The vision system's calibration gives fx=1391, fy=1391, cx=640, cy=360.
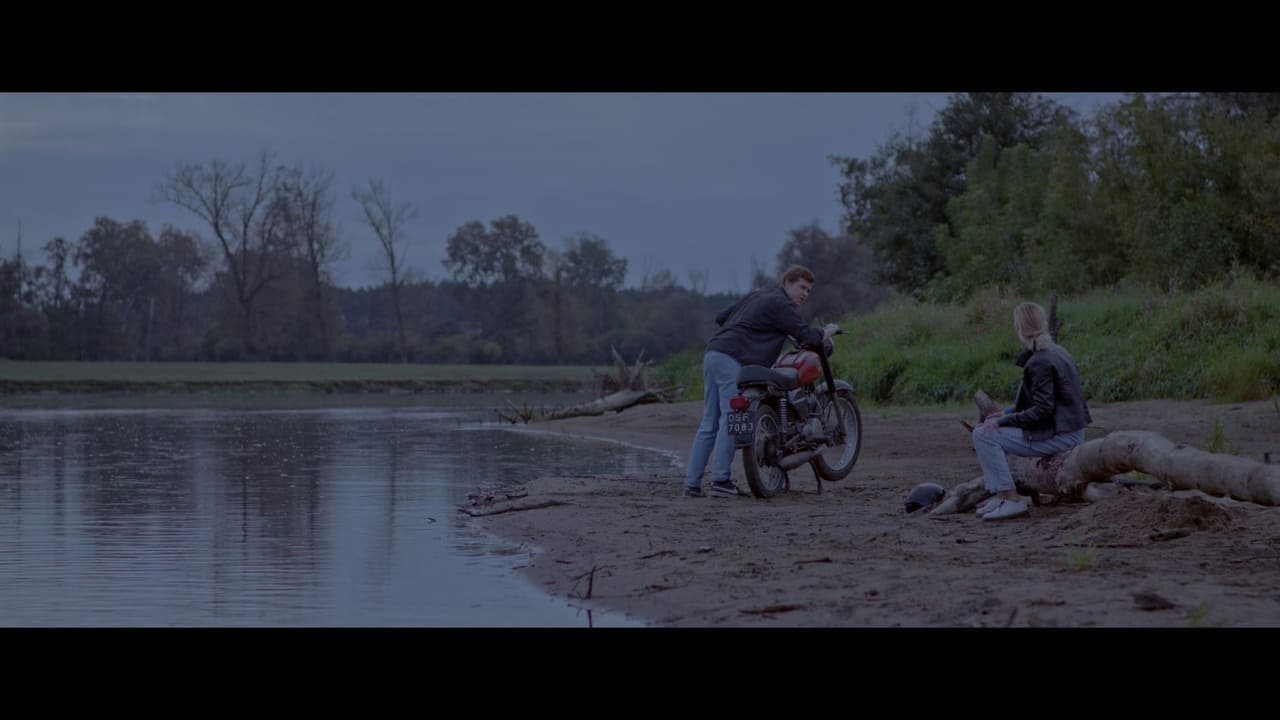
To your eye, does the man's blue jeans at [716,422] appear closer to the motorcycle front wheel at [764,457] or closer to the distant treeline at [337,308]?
the motorcycle front wheel at [764,457]

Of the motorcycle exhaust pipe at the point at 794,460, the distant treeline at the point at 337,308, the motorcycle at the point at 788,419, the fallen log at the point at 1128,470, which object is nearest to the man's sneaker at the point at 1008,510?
the fallen log at the point at 1128,470

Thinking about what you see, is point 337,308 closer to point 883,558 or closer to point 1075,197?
point 1075,197

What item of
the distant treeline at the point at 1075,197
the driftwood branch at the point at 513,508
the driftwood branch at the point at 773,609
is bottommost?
the driftwood branch at the point at 513,508

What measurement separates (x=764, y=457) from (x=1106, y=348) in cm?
1255

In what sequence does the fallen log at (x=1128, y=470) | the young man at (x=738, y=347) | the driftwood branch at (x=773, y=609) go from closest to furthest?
the driftwood branch at (x=773, y=609) < the fallen log at (x=1128, y=470) < the young man at (x=738, y=347)

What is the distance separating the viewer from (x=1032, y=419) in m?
9.87

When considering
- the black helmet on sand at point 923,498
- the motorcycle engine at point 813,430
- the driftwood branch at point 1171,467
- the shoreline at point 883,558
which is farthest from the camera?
the motorcycle engine at point 813,430

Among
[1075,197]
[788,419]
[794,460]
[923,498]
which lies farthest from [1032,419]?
[1075,197]

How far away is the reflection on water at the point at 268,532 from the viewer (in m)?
7.41

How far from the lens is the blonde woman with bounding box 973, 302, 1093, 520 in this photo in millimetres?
9805

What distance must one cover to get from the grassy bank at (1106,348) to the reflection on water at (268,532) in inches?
264

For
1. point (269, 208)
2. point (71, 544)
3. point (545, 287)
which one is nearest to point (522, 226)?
point (545, 287)

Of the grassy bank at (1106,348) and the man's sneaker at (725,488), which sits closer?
the man's sneaker at (725,488)
